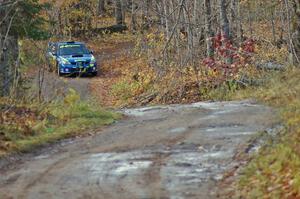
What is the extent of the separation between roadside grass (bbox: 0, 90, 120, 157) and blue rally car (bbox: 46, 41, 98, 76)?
60.9 feet

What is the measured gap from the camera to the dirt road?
319 inches

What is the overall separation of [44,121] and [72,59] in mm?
21970

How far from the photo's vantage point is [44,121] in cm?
1318

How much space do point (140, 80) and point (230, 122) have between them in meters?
16.5

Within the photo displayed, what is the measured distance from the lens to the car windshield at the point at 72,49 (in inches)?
1423

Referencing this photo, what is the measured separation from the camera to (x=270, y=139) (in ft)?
31.0

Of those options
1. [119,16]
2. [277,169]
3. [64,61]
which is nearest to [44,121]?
[277,169]

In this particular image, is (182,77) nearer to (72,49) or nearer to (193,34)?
(193,34)

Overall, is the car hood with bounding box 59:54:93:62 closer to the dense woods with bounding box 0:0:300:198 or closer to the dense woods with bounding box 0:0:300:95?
the dense woods with bounding box 0:0:300:198

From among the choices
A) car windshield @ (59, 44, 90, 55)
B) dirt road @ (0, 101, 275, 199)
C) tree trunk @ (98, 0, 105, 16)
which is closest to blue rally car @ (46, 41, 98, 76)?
car windshield @ (59, 44, 90, 55)

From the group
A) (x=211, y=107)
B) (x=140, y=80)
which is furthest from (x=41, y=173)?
(x=140, y=80)

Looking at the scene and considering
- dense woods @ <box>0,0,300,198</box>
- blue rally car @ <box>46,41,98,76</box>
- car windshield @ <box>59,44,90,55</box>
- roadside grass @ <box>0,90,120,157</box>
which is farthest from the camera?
car windshield @ <box>59,44,90,55</box>

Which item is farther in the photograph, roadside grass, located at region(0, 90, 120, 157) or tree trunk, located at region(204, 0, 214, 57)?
tree trunk, located at region(204, 0, 214, 57)

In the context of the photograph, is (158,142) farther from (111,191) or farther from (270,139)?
(111,191)
